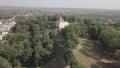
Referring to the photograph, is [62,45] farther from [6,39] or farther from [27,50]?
[6,39]

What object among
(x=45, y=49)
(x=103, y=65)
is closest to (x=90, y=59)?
(x=103, y=65)

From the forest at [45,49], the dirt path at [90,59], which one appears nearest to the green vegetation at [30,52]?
the forest at [45,49]

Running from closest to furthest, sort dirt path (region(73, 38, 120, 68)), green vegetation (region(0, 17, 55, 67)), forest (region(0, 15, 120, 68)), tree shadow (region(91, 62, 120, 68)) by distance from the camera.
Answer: tree shadow (region(91, 62, 120, 68)) → dirt path (region(73, 38, 120, 68)) → forest (region(0, 15, 120, 68)) → green vegetation (region(0, 17, 55, 67))

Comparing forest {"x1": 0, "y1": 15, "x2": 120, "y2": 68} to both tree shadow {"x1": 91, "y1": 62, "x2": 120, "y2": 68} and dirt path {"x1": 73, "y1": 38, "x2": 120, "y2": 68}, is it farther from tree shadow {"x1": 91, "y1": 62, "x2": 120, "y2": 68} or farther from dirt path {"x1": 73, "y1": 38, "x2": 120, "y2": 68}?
tree shadow {"x1": 91, "y1": 62, "x2": 120, "y2": 68}

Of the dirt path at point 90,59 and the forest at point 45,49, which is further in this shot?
the forest at point 45,49

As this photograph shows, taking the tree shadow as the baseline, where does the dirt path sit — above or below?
above

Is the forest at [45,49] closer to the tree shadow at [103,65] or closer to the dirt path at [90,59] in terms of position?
the dirt path at [90,59]

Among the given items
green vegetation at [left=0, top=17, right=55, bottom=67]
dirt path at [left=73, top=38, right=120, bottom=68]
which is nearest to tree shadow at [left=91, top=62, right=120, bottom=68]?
dirt path at [left=73, top=38, right=120, bottom=68]

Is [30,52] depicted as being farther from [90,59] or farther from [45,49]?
[90,59]

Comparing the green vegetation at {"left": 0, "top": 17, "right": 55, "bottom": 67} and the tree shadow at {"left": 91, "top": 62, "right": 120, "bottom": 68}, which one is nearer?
the tree shadow at {"left": 91, "top": 62, "right": 120, "bottom": 68}
